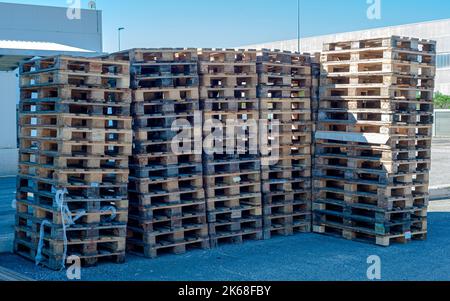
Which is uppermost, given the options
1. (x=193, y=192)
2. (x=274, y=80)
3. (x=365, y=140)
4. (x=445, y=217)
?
(x=274, y=80)

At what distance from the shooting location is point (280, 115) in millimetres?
10805

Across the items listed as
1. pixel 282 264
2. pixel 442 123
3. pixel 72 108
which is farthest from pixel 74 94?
pixel 442 123

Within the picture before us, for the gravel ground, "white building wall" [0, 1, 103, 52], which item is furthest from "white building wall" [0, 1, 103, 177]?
the gravel ground

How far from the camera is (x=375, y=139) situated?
33.1 feet

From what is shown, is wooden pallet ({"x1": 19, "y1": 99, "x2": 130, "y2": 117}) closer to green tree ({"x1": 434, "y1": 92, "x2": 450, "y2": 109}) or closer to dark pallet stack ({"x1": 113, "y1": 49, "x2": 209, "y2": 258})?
dark pallet stack ({"x1": 113, "y1": 49, "x2": 209, "y2": 258})

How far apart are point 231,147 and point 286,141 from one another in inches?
49.3

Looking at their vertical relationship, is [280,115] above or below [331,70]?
below

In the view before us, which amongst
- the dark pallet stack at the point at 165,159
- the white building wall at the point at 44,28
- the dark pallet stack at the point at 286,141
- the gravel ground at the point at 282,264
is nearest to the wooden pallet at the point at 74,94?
the dark pallet stack at the point at 165,159

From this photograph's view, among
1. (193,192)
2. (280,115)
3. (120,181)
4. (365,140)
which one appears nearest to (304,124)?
(280,115)

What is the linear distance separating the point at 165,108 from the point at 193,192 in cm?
140

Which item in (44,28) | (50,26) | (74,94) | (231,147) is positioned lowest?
(231,147)

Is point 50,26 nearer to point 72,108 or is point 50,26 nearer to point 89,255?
point 72,108

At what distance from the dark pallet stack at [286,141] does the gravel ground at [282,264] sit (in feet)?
1.98
